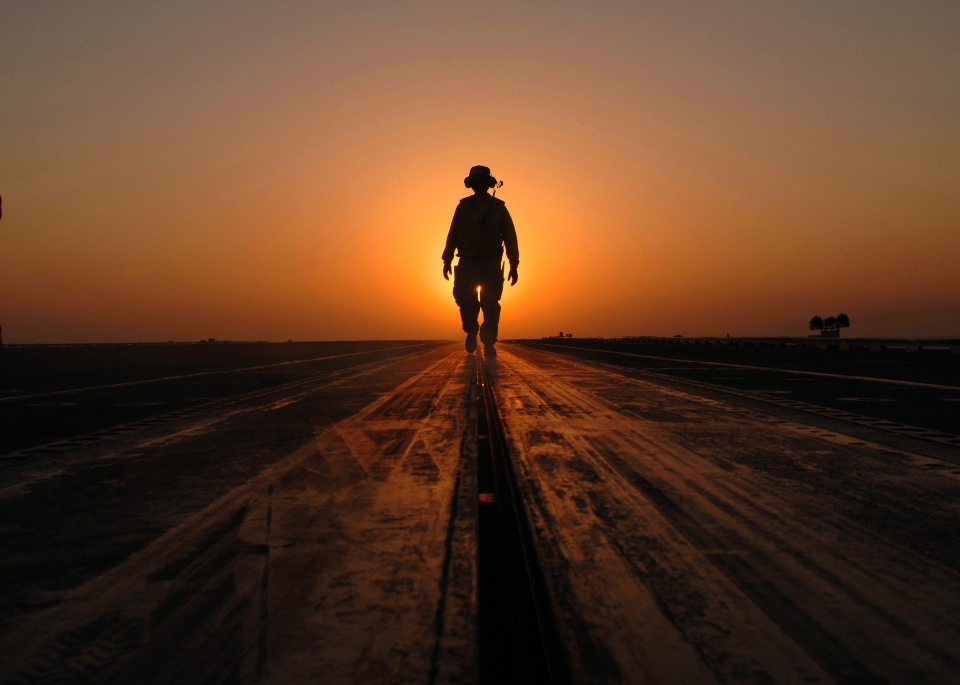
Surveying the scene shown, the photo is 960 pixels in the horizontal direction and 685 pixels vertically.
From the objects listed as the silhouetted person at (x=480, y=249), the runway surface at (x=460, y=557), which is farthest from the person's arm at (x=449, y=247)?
the runway surface at (x=460, y=557)

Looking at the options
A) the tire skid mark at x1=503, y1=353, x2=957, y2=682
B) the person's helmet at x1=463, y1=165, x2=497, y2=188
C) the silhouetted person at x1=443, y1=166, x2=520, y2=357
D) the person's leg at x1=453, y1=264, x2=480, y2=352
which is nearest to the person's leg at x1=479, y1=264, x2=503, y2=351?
the silhouetted person at x1=443, y1=166, x2=520, y2=357

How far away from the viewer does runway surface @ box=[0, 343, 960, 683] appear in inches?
84.2

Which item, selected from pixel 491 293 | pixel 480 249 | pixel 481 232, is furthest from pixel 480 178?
pixel 491 293

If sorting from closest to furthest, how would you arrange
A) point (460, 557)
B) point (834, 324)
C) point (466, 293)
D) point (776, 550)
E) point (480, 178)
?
point (460, 557) < point (776, 550) < point (466, 293) < point (480, 178) < point (834, 324)

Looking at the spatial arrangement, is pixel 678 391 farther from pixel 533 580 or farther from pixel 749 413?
pixel 533 580

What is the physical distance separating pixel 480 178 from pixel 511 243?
1.91m

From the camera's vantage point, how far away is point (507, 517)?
3646 millimetres

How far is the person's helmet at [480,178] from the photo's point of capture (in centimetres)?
2041

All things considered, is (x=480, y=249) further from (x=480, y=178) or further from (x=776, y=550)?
(x=776, y=550)

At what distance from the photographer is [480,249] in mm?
19797

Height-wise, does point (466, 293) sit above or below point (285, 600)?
above

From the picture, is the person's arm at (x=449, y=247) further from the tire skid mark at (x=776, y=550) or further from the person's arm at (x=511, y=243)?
the tire skid mark at (x=776, y=550)

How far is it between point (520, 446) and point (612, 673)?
3.82 metres

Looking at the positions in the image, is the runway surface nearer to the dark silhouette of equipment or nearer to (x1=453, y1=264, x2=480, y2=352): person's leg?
(x1=453, y1=264, x2=480, y2=352): person's leg
